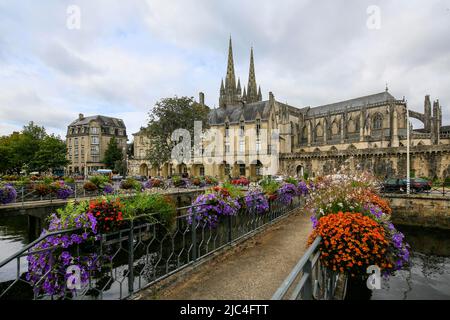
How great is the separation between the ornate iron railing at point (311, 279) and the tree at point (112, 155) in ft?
213

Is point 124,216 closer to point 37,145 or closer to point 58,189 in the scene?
point 58,189

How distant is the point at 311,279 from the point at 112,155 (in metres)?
66.1

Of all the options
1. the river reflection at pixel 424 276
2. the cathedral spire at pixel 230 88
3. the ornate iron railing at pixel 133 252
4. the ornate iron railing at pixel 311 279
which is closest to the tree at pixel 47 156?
the ornate iron railing at pixel 133 252

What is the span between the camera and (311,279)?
2.67 metres

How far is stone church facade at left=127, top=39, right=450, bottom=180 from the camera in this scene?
39312 millimetres

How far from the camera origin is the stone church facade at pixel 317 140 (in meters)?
39.3

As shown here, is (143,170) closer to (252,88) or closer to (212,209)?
(252,88)

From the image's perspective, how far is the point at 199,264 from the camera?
16.7ft

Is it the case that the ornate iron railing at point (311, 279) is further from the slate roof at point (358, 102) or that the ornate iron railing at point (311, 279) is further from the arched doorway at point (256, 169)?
the slate roof at point (358, 102)

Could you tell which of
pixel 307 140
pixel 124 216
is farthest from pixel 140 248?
pixel 307 140

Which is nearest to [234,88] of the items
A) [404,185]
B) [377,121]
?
[377,121]

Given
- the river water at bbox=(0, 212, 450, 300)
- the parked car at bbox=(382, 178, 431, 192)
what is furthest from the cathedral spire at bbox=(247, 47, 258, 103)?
the river water at bbox=(0, 212, 450, 300)
